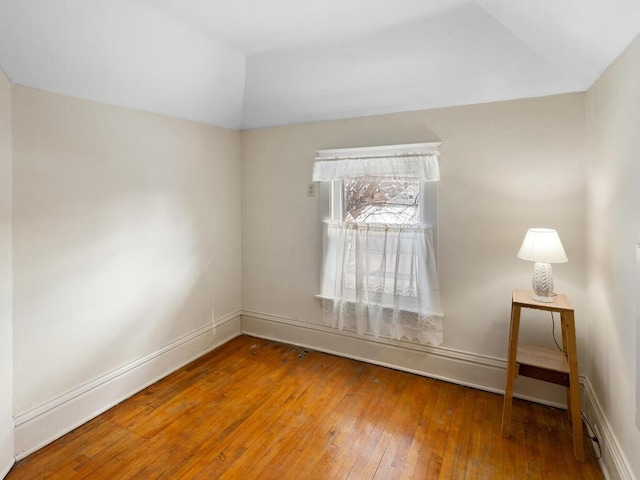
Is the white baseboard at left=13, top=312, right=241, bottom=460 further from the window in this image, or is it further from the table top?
the table top

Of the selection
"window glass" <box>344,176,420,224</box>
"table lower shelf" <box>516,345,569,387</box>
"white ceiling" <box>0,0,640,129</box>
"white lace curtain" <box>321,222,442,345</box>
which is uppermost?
"white ceiling" <box>0,0,640,129</box>

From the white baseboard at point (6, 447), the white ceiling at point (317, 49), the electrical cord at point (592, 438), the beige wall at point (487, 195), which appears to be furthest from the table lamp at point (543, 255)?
the white baseboard at point (6, 447)

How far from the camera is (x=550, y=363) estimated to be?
2.08 m

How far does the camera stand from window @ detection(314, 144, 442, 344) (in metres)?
2.71

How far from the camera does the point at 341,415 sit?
2307 millimetres

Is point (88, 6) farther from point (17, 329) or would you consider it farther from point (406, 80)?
point (406, 80)

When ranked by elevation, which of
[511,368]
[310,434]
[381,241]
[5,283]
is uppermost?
[381,241]

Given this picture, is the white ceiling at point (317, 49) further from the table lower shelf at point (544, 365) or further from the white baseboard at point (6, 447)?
the white baseboard at point (6, 447)

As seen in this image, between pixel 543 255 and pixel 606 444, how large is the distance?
3.39 ft

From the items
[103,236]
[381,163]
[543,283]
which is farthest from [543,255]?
[103,236]

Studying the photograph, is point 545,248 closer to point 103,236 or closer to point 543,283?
point 543,283

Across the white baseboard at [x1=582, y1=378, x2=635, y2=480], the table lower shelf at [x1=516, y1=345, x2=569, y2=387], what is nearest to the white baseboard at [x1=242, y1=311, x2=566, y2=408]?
the white baseboard at [x1=582, y1=378, x2=635, y2=480]

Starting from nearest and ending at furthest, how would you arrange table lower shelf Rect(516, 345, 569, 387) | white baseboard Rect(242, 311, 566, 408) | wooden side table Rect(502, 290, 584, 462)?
1. wooden side table Rect(502, 290, 584, 462)
2. table lower shelf Rect(516, 345, 569, 387)
3. white baseboard Rect(242, 311, 566, 408)

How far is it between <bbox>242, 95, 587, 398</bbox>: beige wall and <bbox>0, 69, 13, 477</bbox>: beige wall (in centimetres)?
205
